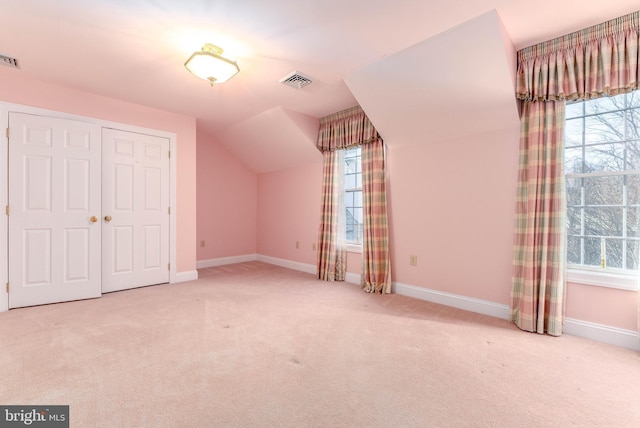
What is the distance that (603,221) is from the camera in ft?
7.78

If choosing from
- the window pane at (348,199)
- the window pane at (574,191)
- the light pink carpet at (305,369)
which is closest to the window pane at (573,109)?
the window pane at (574,191)

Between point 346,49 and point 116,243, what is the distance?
354 centimetres

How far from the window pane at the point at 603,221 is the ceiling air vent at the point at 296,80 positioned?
2.88m

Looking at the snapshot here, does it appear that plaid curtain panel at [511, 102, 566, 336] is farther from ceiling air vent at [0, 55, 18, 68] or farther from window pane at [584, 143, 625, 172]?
ceiling air vent at [0, 55, 18, 68]

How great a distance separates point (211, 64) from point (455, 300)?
336cm

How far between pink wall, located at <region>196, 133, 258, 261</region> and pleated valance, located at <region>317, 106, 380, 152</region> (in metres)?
2.10

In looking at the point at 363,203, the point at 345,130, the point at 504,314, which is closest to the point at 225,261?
the point at 363,203

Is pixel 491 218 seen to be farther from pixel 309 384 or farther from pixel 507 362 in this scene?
pixel 309 384

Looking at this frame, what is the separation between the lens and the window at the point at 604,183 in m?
2.26

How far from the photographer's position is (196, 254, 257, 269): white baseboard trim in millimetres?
5152

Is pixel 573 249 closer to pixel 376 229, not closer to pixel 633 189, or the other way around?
pixel 633 189

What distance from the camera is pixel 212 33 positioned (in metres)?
2.24

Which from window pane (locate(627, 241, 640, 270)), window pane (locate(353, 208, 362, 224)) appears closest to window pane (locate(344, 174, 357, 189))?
window pane (locate(353, 208, 362, 224))

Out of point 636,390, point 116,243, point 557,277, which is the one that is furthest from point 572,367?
point 116,243
